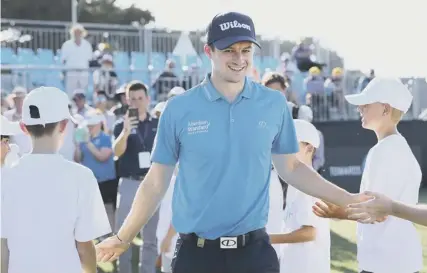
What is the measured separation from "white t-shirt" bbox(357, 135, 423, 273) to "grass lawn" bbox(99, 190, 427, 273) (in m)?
4.19

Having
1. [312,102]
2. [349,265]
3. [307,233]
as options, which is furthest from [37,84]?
[307,233]

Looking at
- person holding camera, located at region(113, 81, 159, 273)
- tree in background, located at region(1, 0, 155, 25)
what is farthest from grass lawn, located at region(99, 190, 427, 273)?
tree in background, located at region(1, 0, 155, 25)

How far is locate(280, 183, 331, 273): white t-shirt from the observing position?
17.2 feet

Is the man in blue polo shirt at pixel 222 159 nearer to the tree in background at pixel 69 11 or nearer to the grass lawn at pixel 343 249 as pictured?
the grass lawn at pixel 343 249

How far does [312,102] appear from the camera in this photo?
17.3m

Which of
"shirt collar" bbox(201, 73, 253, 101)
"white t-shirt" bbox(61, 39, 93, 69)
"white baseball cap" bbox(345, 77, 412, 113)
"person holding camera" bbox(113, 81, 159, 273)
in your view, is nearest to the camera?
"shirt collar" bbox(201, 73, 253, 101)

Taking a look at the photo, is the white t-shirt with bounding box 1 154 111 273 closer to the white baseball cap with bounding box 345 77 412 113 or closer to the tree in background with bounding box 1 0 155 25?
the white baseball cap with bounding box 345 77 412 113

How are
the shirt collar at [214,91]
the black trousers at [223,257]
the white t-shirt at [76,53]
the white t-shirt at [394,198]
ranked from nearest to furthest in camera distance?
the black trousers at [223,257], the shirt collar at [214,91], the white t-shirt at [394,198], the white t-shirt at [76,53]

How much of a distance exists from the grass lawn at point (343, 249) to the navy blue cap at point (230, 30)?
5.60m

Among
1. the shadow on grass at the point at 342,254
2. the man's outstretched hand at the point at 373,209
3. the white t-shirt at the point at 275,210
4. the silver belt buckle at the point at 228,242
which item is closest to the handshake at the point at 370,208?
the man's outstretched hand at the point at 373,209

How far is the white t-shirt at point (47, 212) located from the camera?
430cm

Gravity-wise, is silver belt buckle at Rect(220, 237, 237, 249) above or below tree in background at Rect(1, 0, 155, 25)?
below

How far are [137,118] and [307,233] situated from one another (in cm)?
400

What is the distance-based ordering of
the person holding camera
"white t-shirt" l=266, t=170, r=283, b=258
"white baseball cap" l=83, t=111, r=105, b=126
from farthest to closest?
"white baseball cap" l=83, t=111, r=105, b=126 → the person holding camera → "white t-shirt" l=266, t=170, r=283, b=258
